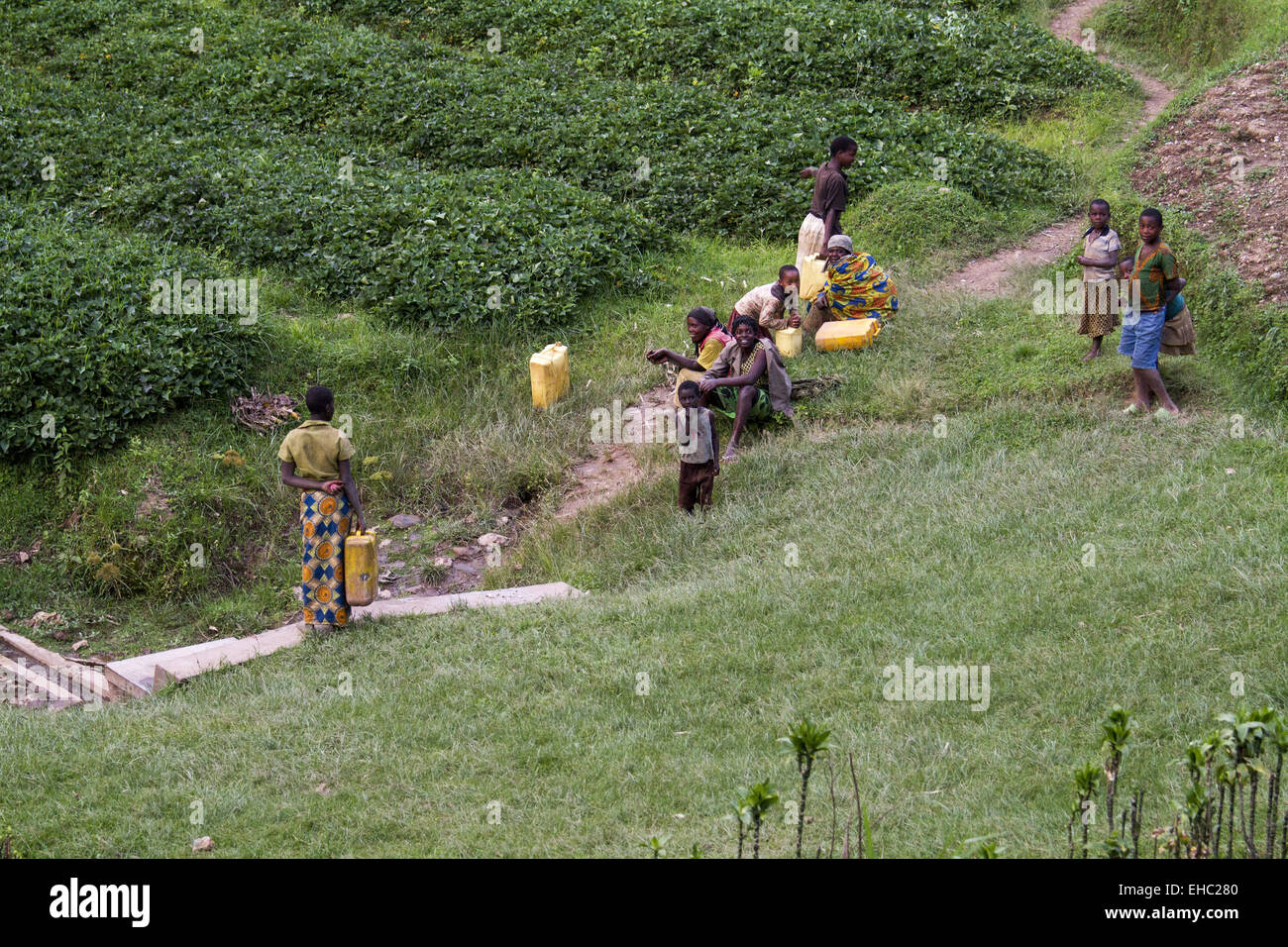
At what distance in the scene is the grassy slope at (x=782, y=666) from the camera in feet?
18.3

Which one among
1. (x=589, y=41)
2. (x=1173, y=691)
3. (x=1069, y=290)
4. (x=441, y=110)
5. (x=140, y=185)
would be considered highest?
(x=589, y=41)

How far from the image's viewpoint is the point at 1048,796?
5324mm

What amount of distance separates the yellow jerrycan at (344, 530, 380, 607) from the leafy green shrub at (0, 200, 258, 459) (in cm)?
398

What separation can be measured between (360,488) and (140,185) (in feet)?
21.0

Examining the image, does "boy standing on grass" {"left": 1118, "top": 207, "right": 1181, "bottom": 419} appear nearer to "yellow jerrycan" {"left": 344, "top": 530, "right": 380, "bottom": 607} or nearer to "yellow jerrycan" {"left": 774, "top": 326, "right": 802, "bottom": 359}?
"yellow jerrycan" {"left": 774, "top": 326, "right": 802, "bottom": 359}

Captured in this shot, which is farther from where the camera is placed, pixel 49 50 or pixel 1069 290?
pixel 49 50

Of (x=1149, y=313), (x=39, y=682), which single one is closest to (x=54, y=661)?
(x=39, y=682)

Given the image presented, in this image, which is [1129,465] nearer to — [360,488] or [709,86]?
[360,488]

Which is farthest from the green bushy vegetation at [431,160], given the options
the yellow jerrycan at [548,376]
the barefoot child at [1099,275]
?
the barefoot child at [1099,275]

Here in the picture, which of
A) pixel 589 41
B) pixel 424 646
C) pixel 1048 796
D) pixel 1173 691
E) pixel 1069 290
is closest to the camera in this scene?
pixel 1048 796

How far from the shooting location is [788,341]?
11.1 meters

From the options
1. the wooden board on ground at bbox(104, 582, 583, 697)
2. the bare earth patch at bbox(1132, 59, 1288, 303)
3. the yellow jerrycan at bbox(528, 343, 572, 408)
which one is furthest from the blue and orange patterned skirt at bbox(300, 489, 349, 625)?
the bare earth patch at bbox(1132, 59, 1288, 303)

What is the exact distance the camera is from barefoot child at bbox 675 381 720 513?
898 cm
